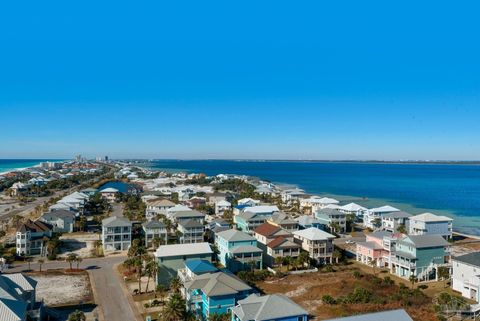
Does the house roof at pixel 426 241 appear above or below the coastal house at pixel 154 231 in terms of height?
above

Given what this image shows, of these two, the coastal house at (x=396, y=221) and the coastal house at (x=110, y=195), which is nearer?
the coastal house at (x=396, y=221)

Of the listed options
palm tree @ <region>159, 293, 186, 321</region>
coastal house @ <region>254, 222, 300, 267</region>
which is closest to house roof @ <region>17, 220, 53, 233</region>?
coastal house @ <region>254, 222, 300, 267</region>

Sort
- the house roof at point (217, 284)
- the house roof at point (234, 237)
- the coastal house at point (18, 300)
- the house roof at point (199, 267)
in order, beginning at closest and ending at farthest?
the coastal house at point (18, 300) → the house roof at point (217, 284) → the house roof at point (199, 267) → the house roof at point (234, 237)

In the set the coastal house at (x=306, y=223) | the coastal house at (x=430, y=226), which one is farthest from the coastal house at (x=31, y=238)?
the coastal house at (x=430, y=226)

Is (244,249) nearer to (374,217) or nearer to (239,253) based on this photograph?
(239,253)

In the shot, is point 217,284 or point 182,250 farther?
point 182,250

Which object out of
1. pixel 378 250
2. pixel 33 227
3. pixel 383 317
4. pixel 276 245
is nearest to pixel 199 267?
pixel 276 245

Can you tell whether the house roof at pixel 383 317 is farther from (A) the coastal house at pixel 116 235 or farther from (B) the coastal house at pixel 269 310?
(A) the coastal house at pixel 116 235
